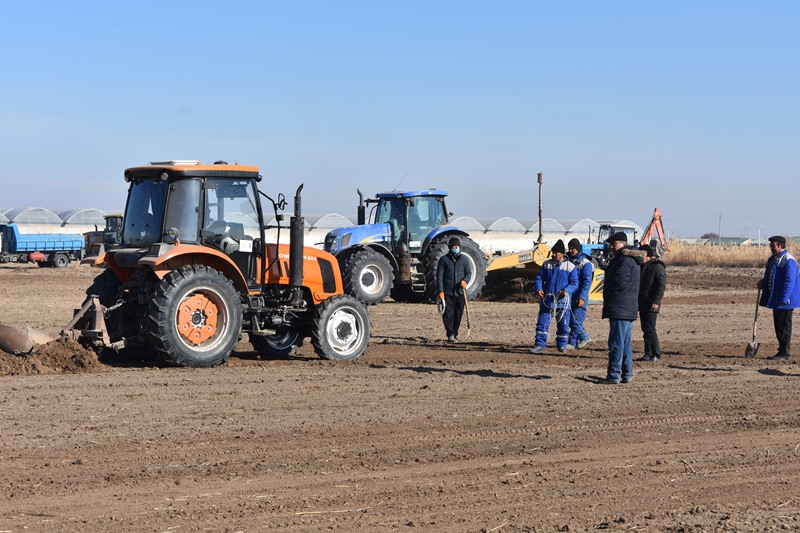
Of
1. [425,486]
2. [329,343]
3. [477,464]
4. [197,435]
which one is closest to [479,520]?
[425,486]

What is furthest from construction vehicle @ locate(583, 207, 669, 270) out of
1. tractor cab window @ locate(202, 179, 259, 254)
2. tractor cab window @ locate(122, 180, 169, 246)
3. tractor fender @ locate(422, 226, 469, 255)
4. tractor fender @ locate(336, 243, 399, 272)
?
tractor cab window @ locate(122, 180, 169, 246)

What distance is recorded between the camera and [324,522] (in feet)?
18.6

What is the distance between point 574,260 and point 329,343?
365 centimetres

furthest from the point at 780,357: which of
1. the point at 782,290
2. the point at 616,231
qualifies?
the point at 616,231

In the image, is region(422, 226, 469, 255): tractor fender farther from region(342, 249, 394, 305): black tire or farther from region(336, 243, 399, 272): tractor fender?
region(342, 249, 394, 305): black tire

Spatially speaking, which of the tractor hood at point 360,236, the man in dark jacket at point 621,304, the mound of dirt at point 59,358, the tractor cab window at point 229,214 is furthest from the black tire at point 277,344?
the tractor hood at point 360,236

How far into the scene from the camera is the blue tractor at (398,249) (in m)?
20.1

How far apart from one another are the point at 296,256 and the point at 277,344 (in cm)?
143

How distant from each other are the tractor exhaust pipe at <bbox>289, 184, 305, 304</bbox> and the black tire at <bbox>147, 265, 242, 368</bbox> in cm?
81

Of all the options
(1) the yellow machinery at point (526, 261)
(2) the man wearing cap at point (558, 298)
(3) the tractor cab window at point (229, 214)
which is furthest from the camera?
(1) the yellow machinery at point (526, 261)

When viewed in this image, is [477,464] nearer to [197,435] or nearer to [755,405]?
[197,435]

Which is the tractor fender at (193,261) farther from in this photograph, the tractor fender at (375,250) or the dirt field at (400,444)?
the tractor fender at (375,250)

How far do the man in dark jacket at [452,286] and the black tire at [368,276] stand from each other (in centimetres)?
533

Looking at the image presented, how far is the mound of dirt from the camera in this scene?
10727 millimetres
